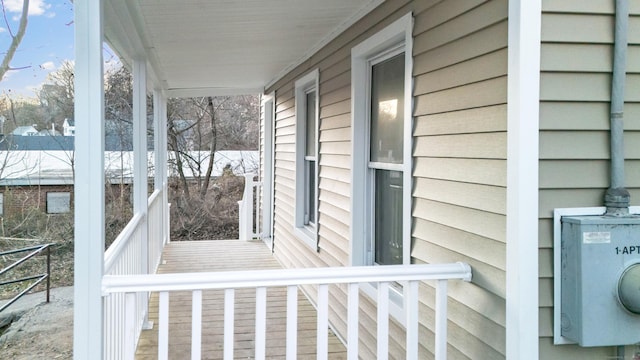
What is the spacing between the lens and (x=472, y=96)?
2.32m

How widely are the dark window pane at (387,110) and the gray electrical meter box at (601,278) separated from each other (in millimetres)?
1447

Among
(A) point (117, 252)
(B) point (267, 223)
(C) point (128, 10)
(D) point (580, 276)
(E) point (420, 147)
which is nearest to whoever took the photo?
(D) point (580, 276)

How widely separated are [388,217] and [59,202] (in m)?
2.04

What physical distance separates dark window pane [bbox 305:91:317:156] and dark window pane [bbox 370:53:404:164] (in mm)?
2068

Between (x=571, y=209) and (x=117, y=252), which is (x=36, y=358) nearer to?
(x=117, y=252)

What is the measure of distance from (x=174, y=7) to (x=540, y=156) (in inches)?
103

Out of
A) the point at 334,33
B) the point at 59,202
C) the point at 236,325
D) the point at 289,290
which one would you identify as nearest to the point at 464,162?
the point at 289,290

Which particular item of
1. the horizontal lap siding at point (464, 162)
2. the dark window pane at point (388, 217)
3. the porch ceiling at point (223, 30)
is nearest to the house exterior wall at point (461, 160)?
the horizontal lap siding at point (464, 162)

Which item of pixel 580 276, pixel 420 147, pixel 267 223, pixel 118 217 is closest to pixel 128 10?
pixel 118 217

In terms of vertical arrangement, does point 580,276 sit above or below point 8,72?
below

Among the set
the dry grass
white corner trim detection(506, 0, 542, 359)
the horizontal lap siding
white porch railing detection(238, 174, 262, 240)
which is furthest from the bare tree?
white porch railing detection(238, 174, 262, 240)

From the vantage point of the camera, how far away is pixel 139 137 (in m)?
4.46

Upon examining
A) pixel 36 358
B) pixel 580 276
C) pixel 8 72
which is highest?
pixel 8 72

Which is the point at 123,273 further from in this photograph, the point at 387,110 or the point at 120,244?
the point at 387,110
